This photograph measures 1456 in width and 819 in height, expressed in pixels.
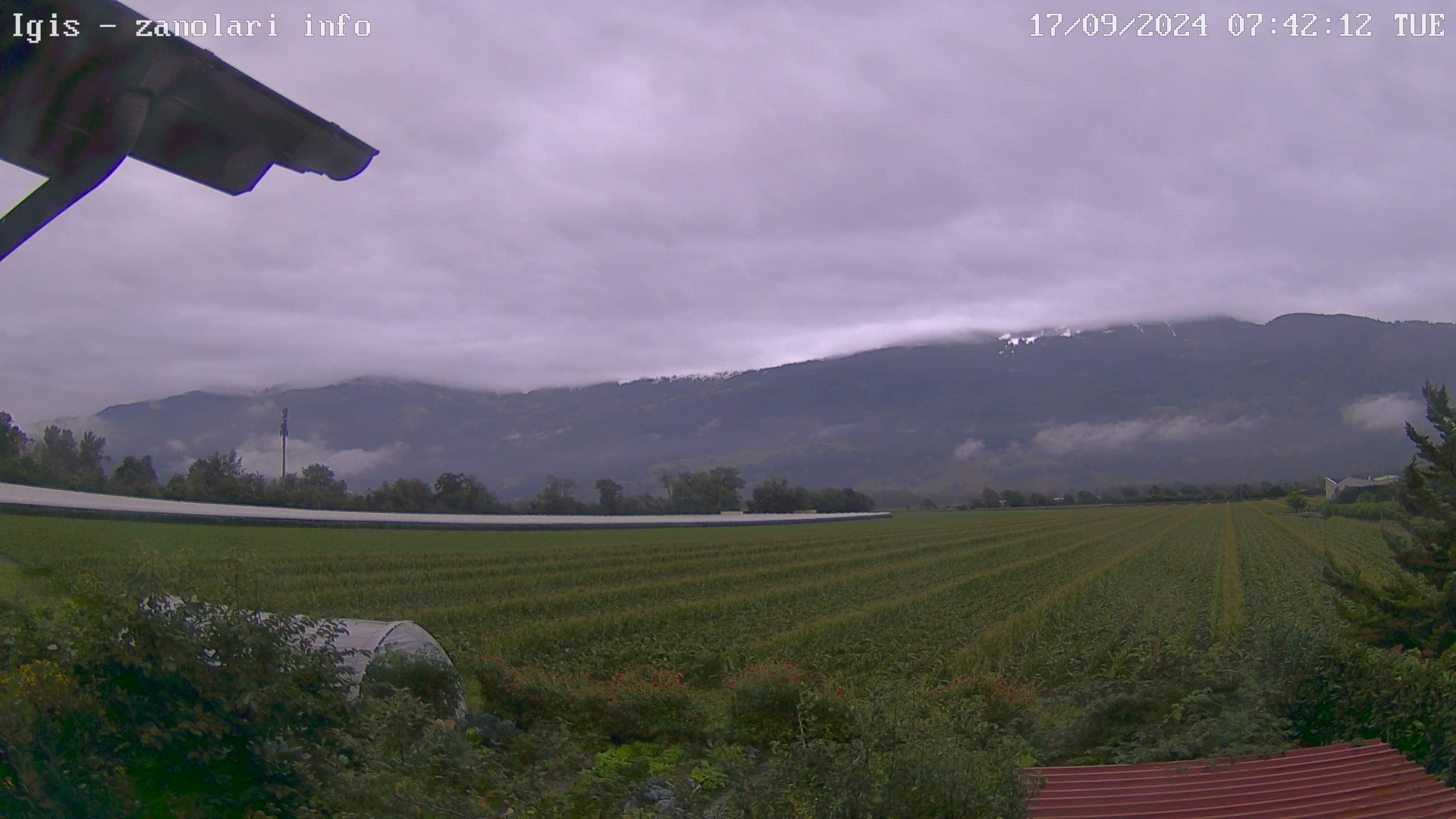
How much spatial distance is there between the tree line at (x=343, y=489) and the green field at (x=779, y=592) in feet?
11.8

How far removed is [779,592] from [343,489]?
37416mm

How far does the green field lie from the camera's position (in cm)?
1168

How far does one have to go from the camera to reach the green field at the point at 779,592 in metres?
11.7

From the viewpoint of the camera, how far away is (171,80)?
2080 millimetres

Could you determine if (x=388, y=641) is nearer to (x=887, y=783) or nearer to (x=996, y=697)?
(x=996, y=697)

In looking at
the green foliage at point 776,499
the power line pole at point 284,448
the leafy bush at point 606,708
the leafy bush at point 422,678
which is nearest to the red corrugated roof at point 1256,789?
the leafy bush at point 606,708

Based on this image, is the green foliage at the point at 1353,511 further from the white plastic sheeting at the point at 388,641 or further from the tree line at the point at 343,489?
the tree line at the point at 343,489

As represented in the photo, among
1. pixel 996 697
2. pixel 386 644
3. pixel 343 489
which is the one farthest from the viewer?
pixel 343 489

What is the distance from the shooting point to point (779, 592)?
67.4ft

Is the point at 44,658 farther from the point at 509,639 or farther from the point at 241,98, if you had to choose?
the point at 509,639

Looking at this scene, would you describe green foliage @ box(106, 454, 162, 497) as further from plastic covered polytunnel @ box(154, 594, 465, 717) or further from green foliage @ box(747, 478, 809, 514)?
green foliage @ box(747, 478, 809, 514)

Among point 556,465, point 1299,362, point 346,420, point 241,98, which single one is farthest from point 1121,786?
point 556,465

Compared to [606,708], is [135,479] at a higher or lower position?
higher

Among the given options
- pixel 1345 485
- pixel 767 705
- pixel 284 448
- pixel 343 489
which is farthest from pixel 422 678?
pixel 343 489
